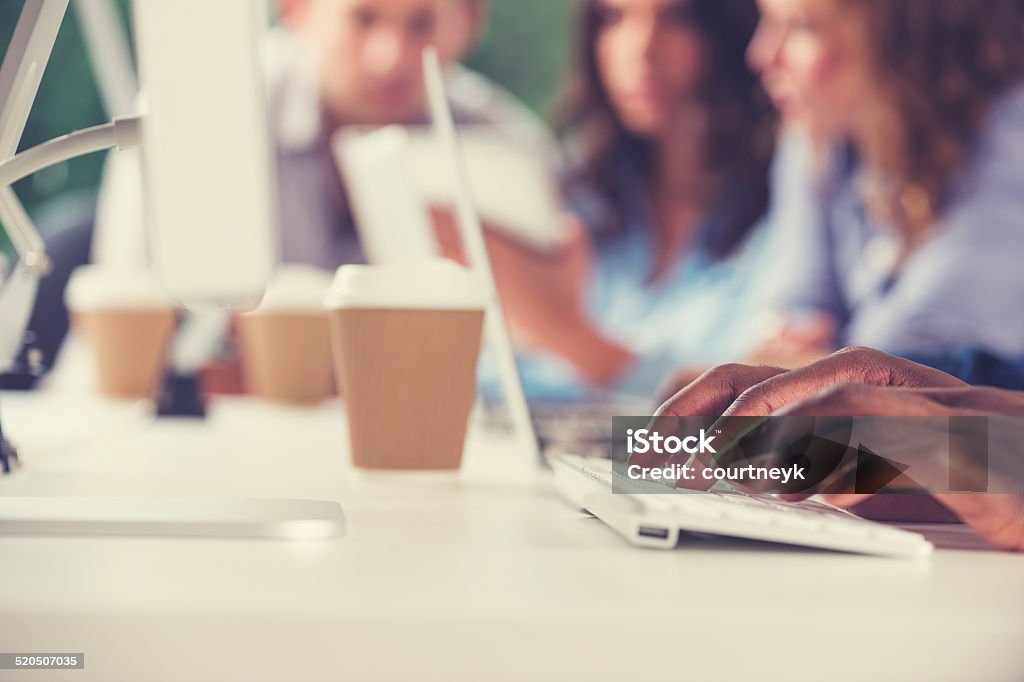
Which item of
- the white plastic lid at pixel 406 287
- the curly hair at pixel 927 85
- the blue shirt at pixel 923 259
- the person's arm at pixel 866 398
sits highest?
the curly hair at pixel 927 85

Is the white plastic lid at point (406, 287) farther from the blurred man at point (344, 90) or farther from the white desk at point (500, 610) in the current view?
the blurred man at point (344, 90)

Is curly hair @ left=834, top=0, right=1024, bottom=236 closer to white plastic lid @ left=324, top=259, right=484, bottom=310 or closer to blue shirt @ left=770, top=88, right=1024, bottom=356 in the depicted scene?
blue shirt @ left=770, top=88, right=1024, bottom=356

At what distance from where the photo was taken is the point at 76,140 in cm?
48

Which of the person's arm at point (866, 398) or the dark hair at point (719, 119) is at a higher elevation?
the dark hair at point (719, 119)

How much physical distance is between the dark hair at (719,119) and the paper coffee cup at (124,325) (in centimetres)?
218

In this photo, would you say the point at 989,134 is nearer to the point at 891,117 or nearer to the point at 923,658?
the point at 891,117

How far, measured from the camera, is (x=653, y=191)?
336cm

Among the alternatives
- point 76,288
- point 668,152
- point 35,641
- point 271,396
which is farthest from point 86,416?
point 668,152

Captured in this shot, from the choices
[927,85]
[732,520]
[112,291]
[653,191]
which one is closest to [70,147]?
[732,520]

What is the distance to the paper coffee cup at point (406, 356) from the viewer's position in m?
0.65

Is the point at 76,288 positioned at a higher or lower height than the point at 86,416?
higher

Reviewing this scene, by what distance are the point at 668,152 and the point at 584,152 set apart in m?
0.28

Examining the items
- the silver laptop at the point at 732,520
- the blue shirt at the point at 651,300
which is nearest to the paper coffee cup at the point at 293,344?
the silver laptop at the point at 732,520

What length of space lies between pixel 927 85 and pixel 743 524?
2548mm
